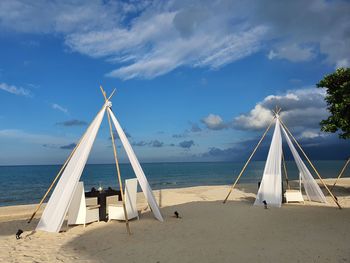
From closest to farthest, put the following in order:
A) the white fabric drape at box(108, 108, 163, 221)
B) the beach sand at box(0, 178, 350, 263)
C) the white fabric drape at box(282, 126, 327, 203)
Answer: the beach sand at box(0, 178, 350, 263), the white fabric drape at box(108, 108, 163, 221), the white fabric drape at box(282, 126, 327, 203)

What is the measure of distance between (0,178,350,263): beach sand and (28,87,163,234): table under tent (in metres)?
0.41

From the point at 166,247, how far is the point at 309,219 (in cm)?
527

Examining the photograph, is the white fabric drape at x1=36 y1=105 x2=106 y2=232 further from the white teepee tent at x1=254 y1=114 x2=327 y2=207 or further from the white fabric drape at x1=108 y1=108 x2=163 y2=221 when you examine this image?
the white teepee tent at x1=254 y1=114 x2=327 y2=207

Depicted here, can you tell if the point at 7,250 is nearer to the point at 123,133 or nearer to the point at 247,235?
the point at 123,133

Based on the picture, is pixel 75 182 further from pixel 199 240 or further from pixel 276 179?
pixel 276 179

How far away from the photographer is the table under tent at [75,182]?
828 centimetres

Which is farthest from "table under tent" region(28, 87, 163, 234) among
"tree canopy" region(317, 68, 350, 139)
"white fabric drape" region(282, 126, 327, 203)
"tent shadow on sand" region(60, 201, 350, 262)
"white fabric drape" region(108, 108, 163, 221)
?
"tree canopy" region(317, 68, 350, 139)

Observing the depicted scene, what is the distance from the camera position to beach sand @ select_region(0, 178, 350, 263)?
6.11 m

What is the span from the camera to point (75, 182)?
8523mm

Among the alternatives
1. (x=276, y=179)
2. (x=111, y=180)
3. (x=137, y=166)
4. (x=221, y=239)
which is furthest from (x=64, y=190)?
(x=111, y=180)

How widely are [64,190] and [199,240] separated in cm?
396

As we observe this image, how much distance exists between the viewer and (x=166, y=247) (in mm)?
6781

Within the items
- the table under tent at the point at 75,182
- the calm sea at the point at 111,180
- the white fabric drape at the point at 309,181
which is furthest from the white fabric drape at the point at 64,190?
the white fabric drape at the point at 309,181

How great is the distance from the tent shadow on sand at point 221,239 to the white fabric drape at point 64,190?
905 millimetres
